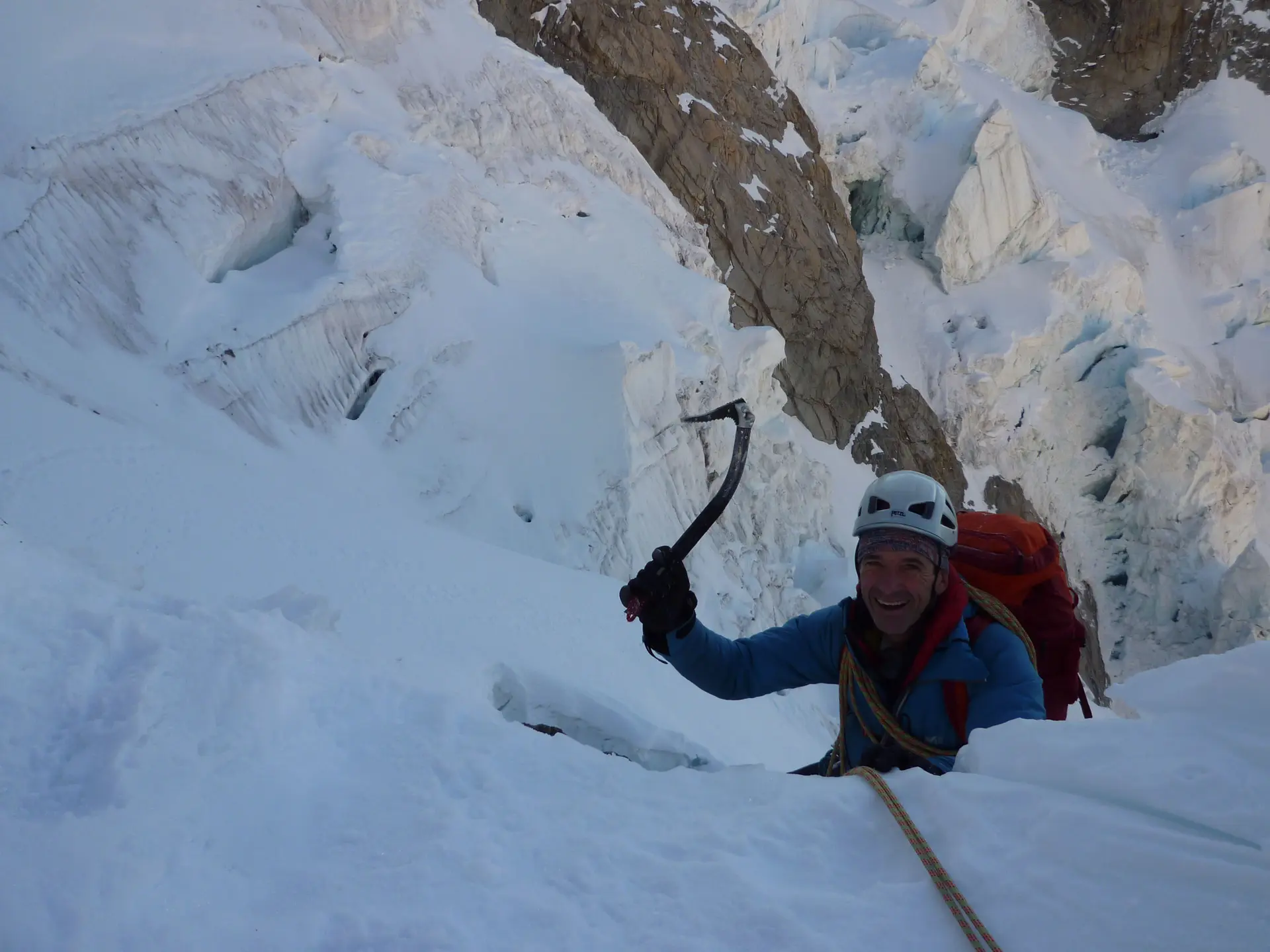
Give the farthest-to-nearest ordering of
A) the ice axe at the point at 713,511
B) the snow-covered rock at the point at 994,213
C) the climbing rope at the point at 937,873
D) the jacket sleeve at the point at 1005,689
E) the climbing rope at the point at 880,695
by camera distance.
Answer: the snow-covered rock at the point at 994,213 → the ice axe at the point at 713,511 → the climbing rope at the point at 880,695 → the jacket sleeve at the point at 1005,689 → the climbing rope at the point at 937,873

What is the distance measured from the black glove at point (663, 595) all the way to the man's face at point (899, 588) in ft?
1.87

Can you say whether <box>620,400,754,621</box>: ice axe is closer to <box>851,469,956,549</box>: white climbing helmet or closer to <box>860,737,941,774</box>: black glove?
<box>851,469,956,549</box>: white climbing helmet

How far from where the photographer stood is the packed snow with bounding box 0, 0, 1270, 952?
1.94m

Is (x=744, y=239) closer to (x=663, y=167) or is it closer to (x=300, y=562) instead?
(x=663, y=167)

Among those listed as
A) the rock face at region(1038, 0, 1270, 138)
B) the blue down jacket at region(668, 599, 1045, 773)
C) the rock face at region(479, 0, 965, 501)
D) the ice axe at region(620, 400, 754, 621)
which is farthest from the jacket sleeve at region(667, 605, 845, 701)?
the rock face at region(1038, 0, 1270, 138)

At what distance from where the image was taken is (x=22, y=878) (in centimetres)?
186

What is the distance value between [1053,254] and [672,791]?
2551cm

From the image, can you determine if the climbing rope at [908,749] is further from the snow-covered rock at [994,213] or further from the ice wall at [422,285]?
the snow-covered rock at [994,213]

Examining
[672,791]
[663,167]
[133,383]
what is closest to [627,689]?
[672,791]

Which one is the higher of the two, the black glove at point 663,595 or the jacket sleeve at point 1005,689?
the jacket sleeve at point 1005,689

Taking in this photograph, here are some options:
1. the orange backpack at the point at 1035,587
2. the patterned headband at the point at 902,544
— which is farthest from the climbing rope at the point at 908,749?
the patterned headband at the point at 902,544

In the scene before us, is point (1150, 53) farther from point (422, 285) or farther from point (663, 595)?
point (663, 595)

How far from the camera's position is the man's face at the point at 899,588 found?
266 cm

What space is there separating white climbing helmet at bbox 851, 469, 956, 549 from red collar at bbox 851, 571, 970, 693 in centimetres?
20
